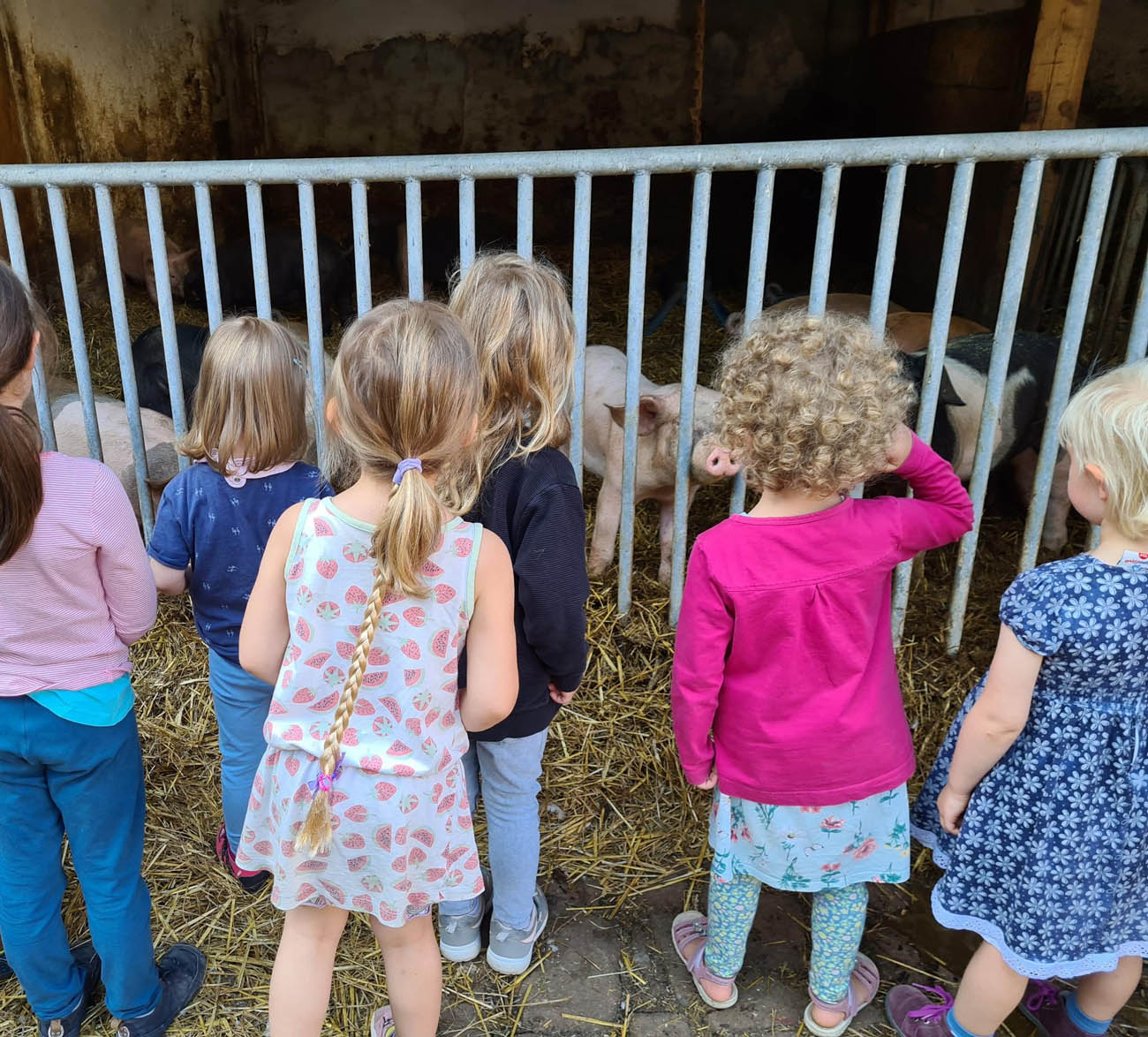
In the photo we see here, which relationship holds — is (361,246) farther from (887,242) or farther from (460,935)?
(460,935)

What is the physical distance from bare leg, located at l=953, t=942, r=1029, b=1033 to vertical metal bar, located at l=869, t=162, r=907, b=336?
4.75 ft

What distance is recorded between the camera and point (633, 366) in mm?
2848

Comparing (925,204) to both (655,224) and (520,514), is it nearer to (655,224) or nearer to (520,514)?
(655,224)

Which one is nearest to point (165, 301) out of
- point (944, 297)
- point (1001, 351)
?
point (944, 297)

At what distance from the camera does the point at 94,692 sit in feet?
6.59

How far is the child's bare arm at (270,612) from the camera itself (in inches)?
66.2

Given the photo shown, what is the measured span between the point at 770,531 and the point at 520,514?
0.48 meters

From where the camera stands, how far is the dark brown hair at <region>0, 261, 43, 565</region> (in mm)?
1724

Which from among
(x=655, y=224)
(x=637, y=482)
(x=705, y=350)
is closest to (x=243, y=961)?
(x=637, y=482)

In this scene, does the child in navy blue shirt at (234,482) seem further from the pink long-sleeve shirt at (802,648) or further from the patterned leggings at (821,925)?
the patterned leggings at (821,925)

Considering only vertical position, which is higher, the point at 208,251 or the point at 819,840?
the point at 208,251

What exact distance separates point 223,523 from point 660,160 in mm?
1425

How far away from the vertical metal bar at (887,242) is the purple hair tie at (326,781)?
167 centimetres

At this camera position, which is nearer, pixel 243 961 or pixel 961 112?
pixel 243 961
